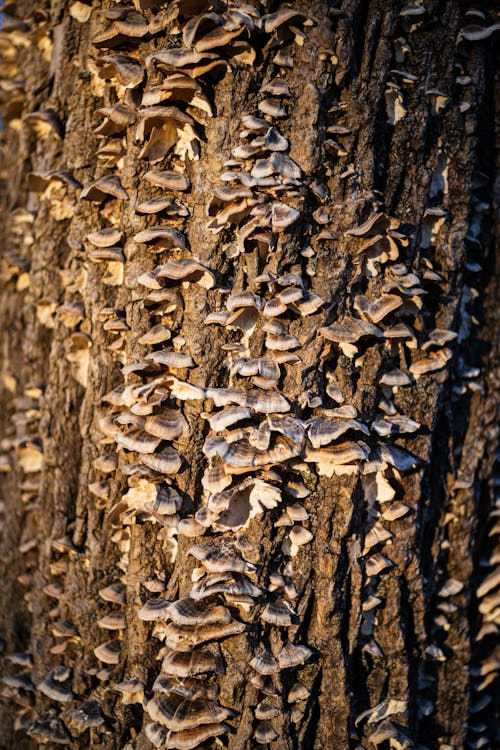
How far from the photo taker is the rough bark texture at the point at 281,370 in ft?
8.18

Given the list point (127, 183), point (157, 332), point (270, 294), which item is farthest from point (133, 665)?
point (127, 183)

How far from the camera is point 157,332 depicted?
8.46ft

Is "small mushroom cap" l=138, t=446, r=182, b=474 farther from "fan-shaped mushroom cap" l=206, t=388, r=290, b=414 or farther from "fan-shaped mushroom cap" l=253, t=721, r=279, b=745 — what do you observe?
"fan-shaped mushroom cap" l=253, t=721, r=279, b=745

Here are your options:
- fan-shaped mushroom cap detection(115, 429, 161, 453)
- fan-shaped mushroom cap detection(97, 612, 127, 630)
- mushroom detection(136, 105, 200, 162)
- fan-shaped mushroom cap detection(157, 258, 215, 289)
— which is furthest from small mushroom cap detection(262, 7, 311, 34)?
fan-shaped mushroom cap detection(97, 612, 127, 630)

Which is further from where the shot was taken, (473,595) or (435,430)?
(473,595)

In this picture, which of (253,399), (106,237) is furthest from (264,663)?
(106,237)

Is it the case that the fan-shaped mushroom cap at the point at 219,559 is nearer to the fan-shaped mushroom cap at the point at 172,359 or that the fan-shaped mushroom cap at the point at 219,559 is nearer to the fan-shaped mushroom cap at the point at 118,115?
the fan-shaped mushroom cap at the point at 172,359

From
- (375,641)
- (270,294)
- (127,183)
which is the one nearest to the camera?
(270,294)

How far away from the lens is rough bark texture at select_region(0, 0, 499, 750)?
8.18 ft

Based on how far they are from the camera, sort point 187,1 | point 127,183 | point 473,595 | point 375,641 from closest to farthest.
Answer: point 187,1 → point 127,183 → point 375,641 → point 473,595

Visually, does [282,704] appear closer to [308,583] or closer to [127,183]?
[308,583]

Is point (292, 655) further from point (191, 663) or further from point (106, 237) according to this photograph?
point (106, 237)

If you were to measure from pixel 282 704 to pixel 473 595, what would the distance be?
5.09 feet

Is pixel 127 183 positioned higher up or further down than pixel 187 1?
further down
